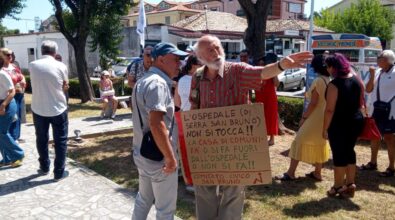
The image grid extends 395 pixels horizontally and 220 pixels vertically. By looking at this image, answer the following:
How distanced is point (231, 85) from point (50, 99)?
2891 mm

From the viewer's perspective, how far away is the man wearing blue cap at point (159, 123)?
9.70 ft

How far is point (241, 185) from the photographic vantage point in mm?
3334

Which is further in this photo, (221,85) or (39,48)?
(39,48)

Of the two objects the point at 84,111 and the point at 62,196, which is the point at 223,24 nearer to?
the point at 84,111

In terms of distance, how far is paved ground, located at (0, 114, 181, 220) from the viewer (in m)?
4.36

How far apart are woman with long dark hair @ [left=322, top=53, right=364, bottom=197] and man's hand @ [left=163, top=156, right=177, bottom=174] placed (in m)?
2.23

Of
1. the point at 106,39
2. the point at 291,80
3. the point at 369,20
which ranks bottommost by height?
the point at 291,80

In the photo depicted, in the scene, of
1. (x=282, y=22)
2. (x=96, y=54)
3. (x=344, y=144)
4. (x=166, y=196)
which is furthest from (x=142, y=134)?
(x=282, y=22)

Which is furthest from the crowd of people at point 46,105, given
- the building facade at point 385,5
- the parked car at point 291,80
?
the building facade at point 385,5

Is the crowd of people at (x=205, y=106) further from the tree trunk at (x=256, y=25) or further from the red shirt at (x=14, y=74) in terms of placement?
the tree trunk at (x=256, y=25)

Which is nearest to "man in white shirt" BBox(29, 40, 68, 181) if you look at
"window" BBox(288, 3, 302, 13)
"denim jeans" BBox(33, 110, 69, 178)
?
"denim jeans" BBox(33, 110, 69, 178)

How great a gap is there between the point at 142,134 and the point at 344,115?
8.31ft

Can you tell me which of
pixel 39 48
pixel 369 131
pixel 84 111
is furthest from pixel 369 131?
pixel 39 48

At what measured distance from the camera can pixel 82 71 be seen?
14.8m
